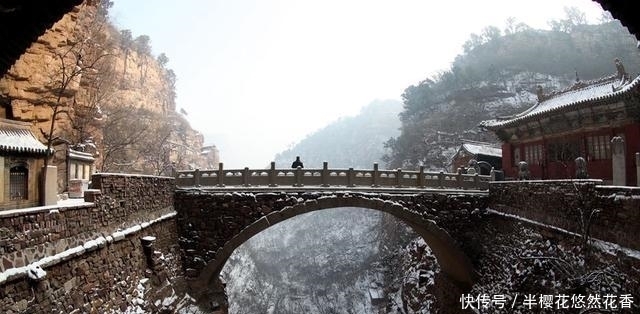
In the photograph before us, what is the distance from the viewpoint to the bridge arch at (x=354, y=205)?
47.0 ft

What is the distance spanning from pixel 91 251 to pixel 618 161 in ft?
59.6

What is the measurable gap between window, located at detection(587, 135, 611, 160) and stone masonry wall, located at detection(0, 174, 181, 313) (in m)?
18.9

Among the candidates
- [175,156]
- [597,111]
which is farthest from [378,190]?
[175,156]

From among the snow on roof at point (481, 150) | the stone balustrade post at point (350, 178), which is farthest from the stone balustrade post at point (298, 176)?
the snow on roof at point (481, 150)

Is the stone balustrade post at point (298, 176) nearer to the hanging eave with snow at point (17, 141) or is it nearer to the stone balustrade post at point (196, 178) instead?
the stone balustrade post at point (196, 178)

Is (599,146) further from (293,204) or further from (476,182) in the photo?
(293,204)

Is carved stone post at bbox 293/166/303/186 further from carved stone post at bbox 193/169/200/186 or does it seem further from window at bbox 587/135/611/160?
window at bbox 587/135/611/160

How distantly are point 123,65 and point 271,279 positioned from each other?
28.8m

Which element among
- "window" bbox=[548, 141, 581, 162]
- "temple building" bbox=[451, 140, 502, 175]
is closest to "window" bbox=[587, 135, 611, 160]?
"window" bbox=[548, 141, 581, 162]

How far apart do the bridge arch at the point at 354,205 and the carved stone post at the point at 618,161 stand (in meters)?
6.82

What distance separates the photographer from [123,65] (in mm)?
41781

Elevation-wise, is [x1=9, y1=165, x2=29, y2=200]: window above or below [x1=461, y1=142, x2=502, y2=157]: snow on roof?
below

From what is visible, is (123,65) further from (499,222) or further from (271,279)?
(499,222)

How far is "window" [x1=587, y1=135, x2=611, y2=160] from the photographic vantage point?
667 inches
